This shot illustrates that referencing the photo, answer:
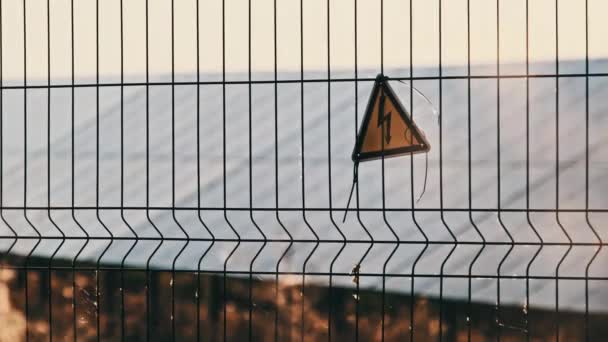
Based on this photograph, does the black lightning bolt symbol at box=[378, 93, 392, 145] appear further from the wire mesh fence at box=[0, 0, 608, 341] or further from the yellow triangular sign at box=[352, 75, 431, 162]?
the wire mesh fence at box=[0, 0, 608, 341]

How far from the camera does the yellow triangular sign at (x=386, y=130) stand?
2824 mm

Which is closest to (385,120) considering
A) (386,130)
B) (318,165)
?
(386,130)

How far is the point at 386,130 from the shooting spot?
2.89 metres

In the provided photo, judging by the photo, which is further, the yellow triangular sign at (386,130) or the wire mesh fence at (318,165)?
the wire mesh fence at (318,165)

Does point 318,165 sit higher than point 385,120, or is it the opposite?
point 385,120

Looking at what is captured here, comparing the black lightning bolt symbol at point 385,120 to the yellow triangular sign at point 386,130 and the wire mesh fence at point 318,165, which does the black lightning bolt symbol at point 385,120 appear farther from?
the wire mesh fence at point 318,165

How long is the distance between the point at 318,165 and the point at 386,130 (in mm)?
1165

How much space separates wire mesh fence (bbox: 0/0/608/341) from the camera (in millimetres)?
3893

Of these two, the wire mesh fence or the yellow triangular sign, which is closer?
the yellow triangular sign

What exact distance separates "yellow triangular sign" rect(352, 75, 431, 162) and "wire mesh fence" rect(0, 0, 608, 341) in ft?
2.76

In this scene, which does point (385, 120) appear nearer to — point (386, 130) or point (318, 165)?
point (386, 130)

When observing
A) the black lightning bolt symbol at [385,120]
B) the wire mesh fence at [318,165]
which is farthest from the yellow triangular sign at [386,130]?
the wire mesh fence at [318,165]

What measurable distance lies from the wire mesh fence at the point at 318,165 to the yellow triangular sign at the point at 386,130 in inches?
33.2

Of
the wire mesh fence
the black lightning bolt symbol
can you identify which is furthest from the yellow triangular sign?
the wire mesh fence
